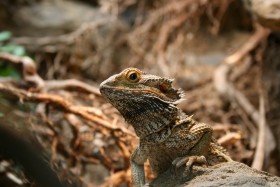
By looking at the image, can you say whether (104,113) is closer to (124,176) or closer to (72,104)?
(72,104)

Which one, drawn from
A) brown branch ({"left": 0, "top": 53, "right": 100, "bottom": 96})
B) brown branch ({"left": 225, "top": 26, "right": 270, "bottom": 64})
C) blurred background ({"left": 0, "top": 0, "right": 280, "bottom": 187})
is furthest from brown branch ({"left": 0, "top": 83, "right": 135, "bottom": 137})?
brown branch ({"left": 225, "top": 26, "right": 270, "bottom": 64})

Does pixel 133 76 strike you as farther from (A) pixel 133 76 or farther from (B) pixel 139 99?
(B) pixel 139 99

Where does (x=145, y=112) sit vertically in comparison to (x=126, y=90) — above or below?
below

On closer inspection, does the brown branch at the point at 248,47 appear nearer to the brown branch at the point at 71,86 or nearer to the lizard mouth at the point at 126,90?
the brown branch at the point at 71,86

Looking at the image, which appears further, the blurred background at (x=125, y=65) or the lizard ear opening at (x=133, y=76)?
the blurred background at (x=125, y=65)

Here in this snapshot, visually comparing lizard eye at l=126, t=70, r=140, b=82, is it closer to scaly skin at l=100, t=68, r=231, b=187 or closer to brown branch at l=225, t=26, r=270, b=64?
scaly skin at l=100, t=68, r=231, b=187

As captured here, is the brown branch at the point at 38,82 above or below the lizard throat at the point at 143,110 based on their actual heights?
above

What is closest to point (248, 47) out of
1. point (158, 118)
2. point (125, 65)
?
point (125, 65)

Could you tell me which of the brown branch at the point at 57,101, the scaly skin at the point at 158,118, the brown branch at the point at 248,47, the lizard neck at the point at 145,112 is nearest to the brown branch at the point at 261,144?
the brown branch at the point at 248,47

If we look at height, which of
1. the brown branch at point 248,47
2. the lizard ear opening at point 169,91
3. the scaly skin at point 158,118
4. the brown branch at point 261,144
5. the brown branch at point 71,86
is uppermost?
the brown branch at point 248,47

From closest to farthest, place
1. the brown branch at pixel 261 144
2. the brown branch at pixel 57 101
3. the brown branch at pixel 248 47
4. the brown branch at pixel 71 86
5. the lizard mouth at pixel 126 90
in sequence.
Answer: the lizard mouth at pixel 126 90, the brown branch at pixel 57 101, the brown branch at pixel 261 144, the brown branch at pixel 71 86, the brown branch at pixel 248 47
